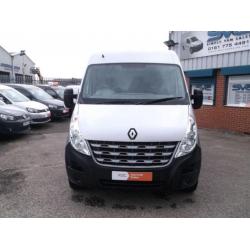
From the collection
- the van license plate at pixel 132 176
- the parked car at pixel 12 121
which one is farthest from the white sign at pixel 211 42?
the van license plate at pixel 132 176

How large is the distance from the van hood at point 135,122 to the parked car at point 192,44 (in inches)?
324

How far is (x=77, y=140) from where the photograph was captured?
150 inches

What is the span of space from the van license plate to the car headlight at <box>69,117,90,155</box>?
1.59 ft

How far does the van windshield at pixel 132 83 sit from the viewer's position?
14.3 ft

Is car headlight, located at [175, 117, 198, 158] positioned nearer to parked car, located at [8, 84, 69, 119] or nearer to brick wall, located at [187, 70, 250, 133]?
brick wall, located at [187, 70, 250, 133]

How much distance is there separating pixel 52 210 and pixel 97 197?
2.35 ft

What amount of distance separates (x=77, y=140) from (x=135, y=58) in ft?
6.38

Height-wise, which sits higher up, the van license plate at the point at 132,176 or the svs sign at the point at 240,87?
the van license plate at the point at 132,176

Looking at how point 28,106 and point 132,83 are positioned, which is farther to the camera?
point 28,106

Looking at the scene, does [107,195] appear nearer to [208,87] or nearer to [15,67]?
[208,87]

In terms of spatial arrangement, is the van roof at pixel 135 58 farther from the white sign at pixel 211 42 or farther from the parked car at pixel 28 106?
the parked car at pixel 28 106

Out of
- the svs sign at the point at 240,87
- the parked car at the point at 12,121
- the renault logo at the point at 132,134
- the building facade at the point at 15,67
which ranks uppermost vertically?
the renault logo at the point at 132,134

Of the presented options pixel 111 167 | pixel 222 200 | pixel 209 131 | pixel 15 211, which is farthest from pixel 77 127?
pixel 209 131

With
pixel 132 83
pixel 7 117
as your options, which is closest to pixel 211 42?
pixel 132 83
